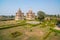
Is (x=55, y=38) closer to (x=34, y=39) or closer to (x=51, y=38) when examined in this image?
(x=51, y=38)

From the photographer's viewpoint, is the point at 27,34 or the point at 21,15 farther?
the point at 21,15

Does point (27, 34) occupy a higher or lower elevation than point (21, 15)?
lower

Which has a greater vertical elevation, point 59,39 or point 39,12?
point 39,12

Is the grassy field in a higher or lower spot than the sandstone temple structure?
lower

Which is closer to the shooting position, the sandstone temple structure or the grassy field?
the grassy field

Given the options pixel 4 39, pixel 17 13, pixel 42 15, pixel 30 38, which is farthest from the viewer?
pixel 42 15

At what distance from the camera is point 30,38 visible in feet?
42.7

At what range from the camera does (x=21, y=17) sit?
34.8m

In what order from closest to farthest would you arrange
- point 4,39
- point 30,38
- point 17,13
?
point 4,39 → point 30,38 → point 17,13

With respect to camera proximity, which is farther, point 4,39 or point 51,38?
point 51,38

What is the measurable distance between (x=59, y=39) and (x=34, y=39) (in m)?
3.00

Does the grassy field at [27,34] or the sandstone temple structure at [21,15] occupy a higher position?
the sandstone temple structure at [21,15]

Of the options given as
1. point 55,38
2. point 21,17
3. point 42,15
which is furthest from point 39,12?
point 55,38

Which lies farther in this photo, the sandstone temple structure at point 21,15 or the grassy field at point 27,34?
the sandstone temple structure at point 21,15
